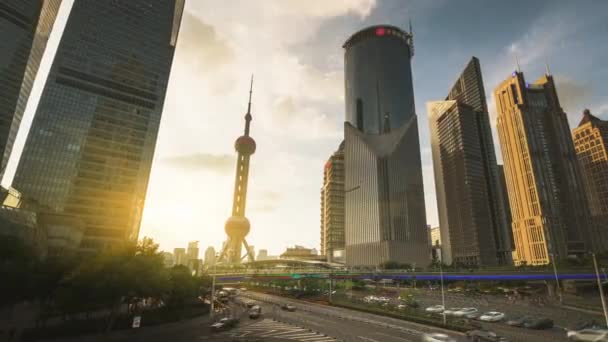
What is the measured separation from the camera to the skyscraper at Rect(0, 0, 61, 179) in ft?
455

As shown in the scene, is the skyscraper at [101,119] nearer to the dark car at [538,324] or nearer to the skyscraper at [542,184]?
the dark car at [538,324]

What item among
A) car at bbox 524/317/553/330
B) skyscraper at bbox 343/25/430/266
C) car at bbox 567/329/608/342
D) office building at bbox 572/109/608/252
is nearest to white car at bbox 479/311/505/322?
car at bbox 524/317/553/330

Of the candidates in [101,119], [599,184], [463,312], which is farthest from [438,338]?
[599,184]

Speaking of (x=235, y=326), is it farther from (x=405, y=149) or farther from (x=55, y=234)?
(x=405, y=149)

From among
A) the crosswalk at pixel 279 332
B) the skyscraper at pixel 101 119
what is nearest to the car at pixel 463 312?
the crosswalk at pixel 279 332

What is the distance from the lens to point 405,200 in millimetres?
179875

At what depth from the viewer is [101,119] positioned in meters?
148

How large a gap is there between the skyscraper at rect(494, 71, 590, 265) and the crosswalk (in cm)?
17366

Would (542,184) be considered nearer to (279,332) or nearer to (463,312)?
(463,312)

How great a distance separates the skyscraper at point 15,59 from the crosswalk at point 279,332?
15221 cm

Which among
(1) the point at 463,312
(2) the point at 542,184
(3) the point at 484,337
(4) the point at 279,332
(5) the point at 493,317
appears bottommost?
(4) the point at 279,332

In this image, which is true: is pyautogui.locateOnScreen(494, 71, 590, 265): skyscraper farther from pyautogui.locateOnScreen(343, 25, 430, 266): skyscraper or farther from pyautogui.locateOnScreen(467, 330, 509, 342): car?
pyautogui.locateOnScreen(467, 330, 509, 342): car

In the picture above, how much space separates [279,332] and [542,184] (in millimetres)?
200589

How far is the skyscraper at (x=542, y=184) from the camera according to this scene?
172 metres
